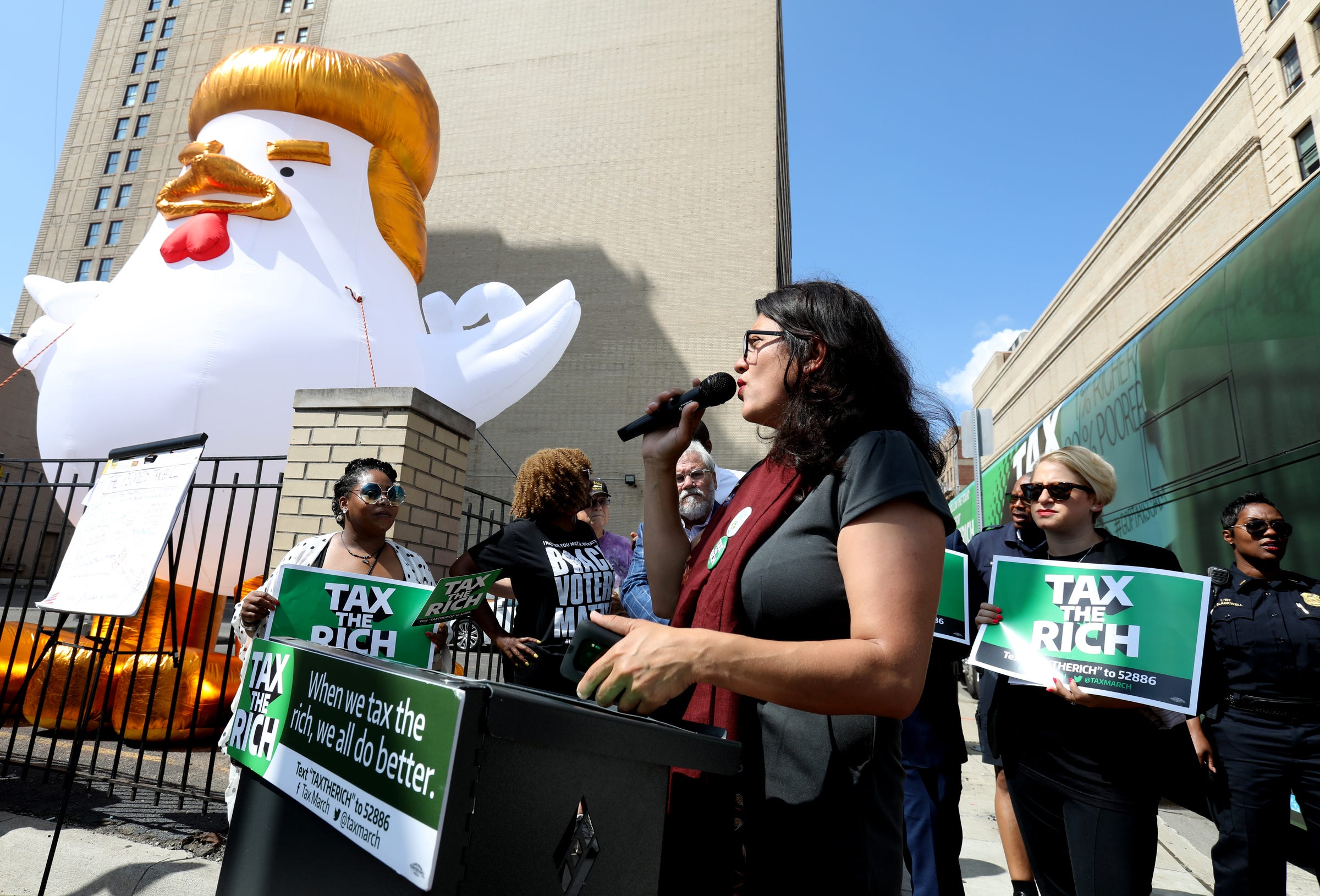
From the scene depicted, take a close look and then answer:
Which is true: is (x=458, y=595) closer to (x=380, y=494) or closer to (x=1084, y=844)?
(x=380, y=494)

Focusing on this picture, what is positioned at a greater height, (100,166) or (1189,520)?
(100,166)

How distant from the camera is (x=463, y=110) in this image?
2192cm

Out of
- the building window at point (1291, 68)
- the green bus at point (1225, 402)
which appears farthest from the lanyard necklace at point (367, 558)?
the building window at point (1291, 68)

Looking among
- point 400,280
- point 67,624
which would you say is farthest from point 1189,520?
point 67,624

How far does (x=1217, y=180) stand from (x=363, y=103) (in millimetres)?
20378

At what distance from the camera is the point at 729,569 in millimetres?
1347

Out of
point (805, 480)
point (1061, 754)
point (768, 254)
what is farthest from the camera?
point (768, 254)

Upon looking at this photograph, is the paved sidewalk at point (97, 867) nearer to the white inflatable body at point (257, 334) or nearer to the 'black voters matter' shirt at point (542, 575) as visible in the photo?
the 'black voters matter' shirt at point (542, 575)

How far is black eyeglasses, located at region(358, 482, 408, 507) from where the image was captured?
10.5 ft

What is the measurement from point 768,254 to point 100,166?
3998 centimetres

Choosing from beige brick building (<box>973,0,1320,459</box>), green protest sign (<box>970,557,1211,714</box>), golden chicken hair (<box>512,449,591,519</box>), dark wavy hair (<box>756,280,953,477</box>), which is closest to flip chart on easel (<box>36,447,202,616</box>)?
golden chicken hair (<box>512,449,591,519</box>)

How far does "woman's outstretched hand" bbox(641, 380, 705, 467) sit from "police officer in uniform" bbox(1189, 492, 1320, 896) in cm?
241

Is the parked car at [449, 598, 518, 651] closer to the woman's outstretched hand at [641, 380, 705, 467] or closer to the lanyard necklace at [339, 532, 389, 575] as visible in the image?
the lanyard necklace at [339, 532, 389, 575]

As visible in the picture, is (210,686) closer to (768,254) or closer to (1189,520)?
(1189,520)
